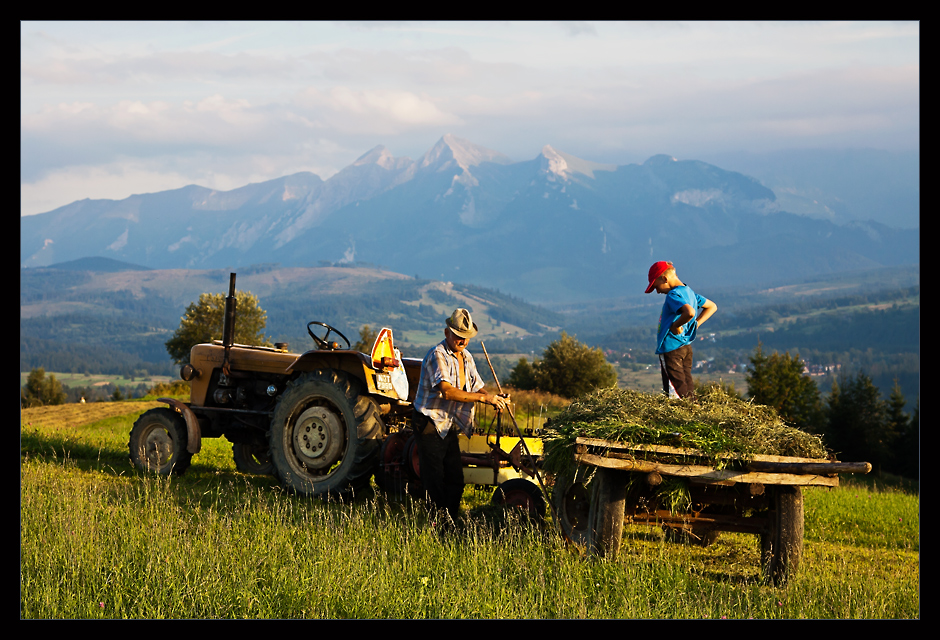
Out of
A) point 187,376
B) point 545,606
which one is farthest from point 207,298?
point 545,606

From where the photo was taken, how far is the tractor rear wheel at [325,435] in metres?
8.48

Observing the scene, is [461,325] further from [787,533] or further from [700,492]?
[787,533]

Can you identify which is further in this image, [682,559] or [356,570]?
[682,559]

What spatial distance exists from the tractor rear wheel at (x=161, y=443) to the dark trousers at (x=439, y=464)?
4.30 metres

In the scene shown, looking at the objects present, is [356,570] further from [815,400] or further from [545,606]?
[815,400]

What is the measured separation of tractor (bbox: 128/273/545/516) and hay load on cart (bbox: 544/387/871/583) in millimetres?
1169

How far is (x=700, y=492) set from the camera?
19.3ft

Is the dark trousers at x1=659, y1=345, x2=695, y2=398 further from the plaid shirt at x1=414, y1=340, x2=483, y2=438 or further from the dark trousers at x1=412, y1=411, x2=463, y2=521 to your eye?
the dark trousers at x1=412, y1=411, x2=463, y2=521

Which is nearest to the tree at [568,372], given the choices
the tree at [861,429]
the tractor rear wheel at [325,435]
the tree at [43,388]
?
the tree at [861,429]

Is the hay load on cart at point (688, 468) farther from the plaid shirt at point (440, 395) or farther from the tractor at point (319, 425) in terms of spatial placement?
the tractor at point (319, 425)

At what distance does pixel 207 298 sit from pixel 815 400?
4338 centimetres

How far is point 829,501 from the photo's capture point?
10.7m

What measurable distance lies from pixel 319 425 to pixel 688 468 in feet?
15.5

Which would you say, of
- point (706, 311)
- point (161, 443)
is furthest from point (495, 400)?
point (161, 443)
